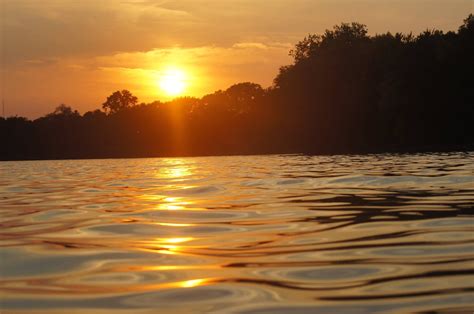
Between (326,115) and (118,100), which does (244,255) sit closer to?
(326,115)

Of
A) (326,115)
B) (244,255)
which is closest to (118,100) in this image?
(326,115)

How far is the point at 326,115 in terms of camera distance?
237 feet

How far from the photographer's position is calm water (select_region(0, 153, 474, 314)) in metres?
3.43

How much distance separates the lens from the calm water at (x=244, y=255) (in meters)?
3.43

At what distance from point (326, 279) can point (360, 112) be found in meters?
65.2

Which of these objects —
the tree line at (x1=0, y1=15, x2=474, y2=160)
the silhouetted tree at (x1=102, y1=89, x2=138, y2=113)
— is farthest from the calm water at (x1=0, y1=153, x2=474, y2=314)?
the silhouetted tree at (x1=102, y1=89, x2=138, y2=113)

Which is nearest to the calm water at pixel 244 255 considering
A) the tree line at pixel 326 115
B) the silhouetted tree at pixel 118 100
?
the tree line at pixel 326 115

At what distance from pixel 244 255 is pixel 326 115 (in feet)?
224

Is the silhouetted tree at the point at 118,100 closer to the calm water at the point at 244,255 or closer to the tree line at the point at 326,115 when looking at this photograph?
the tree line at the point at 326,115

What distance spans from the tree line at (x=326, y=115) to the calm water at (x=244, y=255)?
142 ft

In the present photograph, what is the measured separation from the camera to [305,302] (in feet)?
11.0

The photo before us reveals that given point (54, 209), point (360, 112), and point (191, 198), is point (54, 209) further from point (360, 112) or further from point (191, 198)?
point (360, 112)

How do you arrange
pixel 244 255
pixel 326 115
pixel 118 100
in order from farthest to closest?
pixel 118 100 → pixel 326 115 → pixel 244 255

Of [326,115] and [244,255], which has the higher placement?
[326,115]
